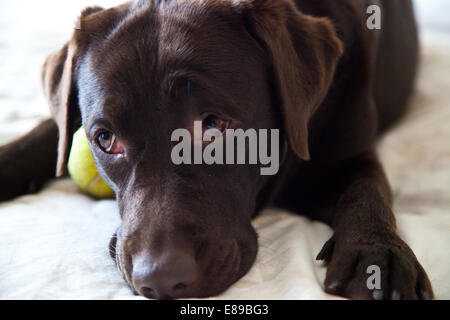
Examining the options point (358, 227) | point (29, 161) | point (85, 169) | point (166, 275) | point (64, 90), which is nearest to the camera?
point (166, 275)

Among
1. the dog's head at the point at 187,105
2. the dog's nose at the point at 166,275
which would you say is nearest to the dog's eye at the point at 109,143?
the dog's head at the point at 187,105

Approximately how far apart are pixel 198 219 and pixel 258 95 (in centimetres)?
42

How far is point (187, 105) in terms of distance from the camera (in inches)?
58.4

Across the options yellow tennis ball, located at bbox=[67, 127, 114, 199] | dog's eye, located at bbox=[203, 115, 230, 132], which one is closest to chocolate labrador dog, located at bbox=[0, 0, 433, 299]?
dog's eye, located at bbox=[203, 115, 230, 132]

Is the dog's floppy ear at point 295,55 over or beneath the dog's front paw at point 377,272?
over

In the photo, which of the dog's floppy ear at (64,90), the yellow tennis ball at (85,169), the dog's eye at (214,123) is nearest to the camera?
the dog's eye at (214,123)

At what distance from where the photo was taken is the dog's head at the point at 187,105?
1375 mm

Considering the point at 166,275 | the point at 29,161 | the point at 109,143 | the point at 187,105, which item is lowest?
the point at 29,161

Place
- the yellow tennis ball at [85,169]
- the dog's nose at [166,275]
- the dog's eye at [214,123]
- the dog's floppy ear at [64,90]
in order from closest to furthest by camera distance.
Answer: the dog's nose at [166,275] → the dog's eye at [214,123] → the dog's floppy ear at [64,90] → the yellow tennis ball at [85,169]

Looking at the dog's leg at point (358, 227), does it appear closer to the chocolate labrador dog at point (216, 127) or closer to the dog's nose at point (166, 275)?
the chocolate labrador dog at point (216, 127)

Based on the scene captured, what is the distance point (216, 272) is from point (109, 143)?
0.50 meters

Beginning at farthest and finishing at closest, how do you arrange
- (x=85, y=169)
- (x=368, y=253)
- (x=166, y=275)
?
(x=85, y=169) < (x=368, y=253) < (x=166, y=275)

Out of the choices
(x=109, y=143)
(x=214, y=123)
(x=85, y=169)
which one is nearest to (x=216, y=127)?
(x=214, y=123)

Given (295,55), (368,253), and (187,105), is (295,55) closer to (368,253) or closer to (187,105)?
(187,105)
